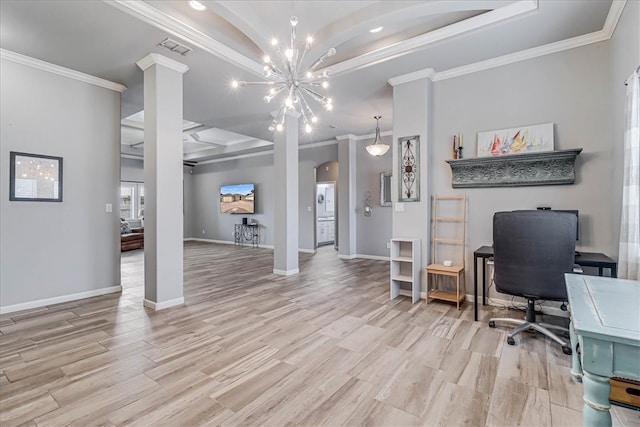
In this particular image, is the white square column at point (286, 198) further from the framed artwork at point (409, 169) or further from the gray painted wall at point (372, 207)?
the gray painted wall at point (372, 207)

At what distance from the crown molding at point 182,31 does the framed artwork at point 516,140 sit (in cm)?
303

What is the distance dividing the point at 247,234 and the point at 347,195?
4019 mm

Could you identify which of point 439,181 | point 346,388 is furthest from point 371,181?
point 346,388

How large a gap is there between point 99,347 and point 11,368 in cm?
52

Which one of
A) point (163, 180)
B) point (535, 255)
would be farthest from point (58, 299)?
point (535, 255)

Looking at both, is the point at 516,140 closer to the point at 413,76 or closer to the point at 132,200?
the point at 413,76

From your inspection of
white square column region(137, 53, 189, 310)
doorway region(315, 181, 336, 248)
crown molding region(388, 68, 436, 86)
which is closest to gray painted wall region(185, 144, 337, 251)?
doorway region(315, 181, 336, 248)

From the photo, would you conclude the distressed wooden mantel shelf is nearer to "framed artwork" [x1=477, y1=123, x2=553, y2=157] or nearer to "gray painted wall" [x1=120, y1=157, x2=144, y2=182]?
"framed artwork" [x1=477, y1=123, x2=553, y2=157]

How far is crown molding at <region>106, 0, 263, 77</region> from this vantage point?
8.88 feet

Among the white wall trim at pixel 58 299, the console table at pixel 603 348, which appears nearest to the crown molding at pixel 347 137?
the white wall trim at pixel 58 299

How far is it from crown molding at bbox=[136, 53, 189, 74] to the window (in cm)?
773

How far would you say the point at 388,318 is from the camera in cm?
322

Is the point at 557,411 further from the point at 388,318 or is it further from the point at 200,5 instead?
the point at 200,5

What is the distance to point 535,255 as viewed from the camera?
2.46m
